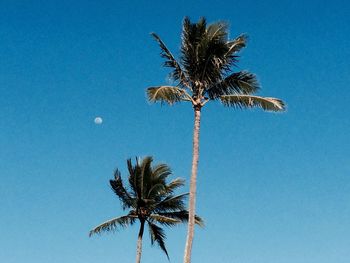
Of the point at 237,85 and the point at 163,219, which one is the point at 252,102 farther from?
the point at 163,219

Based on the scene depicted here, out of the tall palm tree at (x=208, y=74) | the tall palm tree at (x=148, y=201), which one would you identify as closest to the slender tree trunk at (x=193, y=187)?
the tall palm tree at (x=208, y=74)

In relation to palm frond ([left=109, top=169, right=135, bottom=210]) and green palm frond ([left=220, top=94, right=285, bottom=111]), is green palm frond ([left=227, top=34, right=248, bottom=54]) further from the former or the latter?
palm frond ([left=109, top=169, right=135, bottom=210])

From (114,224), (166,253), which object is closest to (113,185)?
(114,224)

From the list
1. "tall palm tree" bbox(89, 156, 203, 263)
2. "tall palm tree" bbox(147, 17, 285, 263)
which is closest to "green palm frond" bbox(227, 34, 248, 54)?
"tall palm tree" bbox(147, 17, 285, 263)

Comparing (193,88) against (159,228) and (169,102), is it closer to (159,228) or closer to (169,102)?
(169,102)

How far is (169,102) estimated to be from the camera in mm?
24062

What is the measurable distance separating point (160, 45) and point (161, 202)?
445 inches

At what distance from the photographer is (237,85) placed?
987 inches

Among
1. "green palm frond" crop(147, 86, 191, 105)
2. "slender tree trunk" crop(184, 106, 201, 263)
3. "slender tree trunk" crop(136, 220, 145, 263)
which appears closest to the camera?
"slender tree trunk" crop(184, 106, 201, 263)

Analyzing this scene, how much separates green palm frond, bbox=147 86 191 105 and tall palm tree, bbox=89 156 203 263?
9835 millimetres

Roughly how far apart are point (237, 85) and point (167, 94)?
3.10 meters

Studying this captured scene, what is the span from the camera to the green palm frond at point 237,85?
24737 millimetres

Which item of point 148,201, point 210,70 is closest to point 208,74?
point 210,70

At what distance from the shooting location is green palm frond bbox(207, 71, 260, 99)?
81.2ft
